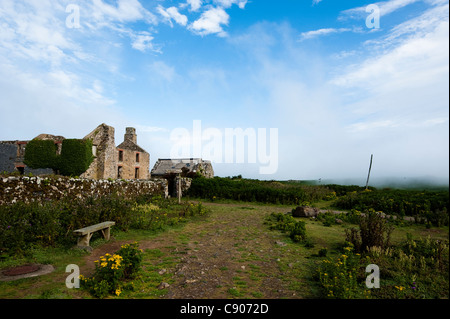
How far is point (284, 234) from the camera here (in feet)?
34.5

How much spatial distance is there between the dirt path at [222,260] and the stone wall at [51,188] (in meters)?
5.03

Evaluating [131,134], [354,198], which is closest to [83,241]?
[354,198]

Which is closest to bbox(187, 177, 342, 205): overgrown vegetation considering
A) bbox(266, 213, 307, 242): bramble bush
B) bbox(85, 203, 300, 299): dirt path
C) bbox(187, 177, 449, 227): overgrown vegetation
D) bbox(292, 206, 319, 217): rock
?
bbox(187, 177, 449, 227): overgrown vegetation

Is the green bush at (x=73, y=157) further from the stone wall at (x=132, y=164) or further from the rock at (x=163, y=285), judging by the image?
the rock at (x=163, y=285)

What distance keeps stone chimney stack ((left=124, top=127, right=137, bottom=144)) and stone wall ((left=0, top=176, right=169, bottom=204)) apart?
23.8 metres

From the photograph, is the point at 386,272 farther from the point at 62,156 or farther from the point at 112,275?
the point at 62,156

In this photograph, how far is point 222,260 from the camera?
23.1 ft

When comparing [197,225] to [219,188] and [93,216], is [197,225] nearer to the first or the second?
[93,216]

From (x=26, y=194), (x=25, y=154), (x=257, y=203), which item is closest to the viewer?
(x=26, y=194)

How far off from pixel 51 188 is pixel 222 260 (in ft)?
29.7

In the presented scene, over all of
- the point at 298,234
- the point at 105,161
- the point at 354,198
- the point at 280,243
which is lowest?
the point at 280,243

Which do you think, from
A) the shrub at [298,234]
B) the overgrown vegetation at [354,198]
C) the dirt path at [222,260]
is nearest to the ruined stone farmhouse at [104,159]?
the overgrown vegetation at [354,198]
